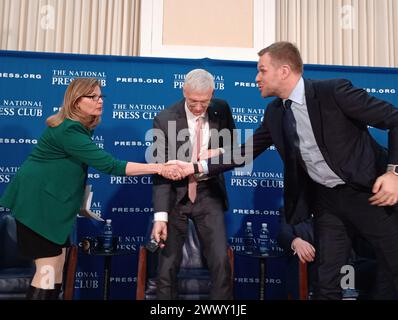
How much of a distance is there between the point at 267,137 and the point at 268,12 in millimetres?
2870

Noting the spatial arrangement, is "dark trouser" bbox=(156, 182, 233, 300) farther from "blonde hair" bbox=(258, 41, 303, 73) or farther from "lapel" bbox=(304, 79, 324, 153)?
"blonde hair" bbox=(258, 41, 303, 73)

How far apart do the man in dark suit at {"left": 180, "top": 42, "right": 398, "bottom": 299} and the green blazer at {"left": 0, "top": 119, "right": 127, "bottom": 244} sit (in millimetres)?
1043

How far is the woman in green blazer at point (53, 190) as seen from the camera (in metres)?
1.98

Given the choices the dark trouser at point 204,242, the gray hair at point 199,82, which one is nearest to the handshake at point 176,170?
the dark trouser at point 204,242

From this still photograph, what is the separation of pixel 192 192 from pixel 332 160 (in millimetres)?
848

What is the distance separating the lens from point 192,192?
237 cm

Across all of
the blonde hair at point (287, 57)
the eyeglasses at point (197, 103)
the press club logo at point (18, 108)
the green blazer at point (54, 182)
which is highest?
the press club logo at point (18, 108)

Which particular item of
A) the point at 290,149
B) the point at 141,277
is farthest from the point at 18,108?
the point at 290,149

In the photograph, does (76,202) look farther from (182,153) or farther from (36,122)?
(36,122)

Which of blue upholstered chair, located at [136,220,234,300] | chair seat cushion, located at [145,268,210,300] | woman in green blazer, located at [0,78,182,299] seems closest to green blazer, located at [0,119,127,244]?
woman in green blazer, located at [0,78,182,299]

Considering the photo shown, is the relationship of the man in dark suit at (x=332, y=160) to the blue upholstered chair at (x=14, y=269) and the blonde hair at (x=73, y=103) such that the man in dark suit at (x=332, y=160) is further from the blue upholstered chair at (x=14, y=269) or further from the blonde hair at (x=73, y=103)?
the blue upholstered chair at (x=14, y=269)

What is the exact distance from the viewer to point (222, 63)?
3729 mm

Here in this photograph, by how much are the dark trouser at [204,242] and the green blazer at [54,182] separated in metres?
0.59
